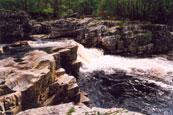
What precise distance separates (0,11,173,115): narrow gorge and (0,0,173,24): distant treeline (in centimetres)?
1139

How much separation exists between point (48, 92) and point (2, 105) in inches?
163

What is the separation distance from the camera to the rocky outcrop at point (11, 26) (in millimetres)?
33384

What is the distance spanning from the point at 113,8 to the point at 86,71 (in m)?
35.6

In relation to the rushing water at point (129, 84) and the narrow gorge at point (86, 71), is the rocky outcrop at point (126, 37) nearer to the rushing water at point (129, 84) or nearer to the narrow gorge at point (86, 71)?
the narrow gorge at point (86, 71)

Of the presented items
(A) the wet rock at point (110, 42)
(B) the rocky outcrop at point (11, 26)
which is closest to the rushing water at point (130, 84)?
(A) the wet rock at point (110, 42)

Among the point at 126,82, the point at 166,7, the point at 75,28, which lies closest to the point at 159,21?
the point at 166,7

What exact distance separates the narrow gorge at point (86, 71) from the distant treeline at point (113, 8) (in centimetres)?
1139

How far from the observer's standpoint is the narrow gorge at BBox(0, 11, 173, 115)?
8945 millimetres

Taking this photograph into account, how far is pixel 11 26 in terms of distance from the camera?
3406 centimetres

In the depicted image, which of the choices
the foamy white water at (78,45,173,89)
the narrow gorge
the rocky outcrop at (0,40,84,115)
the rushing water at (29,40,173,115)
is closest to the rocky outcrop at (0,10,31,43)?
the narrow gorge

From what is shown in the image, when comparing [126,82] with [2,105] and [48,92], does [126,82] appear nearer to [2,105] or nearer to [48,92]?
[48,92]

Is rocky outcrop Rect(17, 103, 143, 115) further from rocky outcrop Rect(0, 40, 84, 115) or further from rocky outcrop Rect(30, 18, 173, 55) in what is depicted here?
rocky outcrop Rect(30, 18, 173, 55)

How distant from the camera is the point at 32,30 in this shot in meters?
38.9

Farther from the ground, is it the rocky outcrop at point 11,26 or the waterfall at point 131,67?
the rocky outcrop at point 11,26
